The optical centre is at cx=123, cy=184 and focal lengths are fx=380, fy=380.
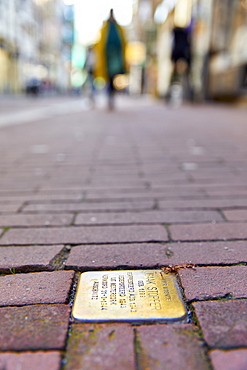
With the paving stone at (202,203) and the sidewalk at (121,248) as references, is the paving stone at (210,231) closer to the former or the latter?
the sidewalk at (121,248)

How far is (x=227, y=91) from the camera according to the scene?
12.8 meters

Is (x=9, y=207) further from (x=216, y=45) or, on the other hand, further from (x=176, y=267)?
(x=216, y=45)

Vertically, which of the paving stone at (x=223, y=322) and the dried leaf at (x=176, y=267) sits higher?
the paving stone at (x=223, y=322)

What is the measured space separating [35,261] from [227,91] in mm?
12437

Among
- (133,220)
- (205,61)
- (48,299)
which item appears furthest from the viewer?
(205,61)

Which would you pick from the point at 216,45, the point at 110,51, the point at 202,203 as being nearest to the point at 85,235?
the point at 202,203

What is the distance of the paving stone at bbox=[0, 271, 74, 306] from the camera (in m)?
1.24

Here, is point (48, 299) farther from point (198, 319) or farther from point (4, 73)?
point (4, 73)

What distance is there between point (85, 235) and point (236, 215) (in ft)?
2.75

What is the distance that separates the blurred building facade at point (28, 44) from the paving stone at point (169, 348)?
1071 inches

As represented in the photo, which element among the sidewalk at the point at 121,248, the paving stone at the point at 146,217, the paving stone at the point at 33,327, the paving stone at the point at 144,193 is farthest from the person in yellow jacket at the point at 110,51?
the paving stone at the point at 33,327

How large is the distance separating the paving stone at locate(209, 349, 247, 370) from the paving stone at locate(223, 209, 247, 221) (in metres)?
1.10

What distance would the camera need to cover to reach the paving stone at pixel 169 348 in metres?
0.94

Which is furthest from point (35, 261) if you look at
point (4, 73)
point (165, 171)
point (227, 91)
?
point (4, 73)
